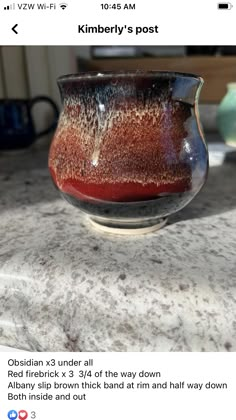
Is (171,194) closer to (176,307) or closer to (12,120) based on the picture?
(176,307)
